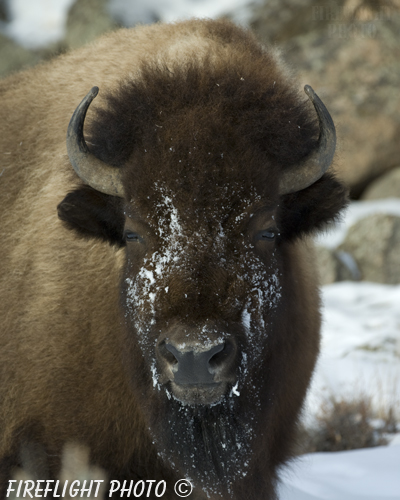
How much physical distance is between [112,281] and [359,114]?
40.2 ft

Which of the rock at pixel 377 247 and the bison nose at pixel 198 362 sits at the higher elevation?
the rock at pixel 377 247

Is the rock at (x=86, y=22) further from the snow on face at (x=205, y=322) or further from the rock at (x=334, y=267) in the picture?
the snow on face at (x=205, y=322)

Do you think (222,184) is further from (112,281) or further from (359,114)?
(359,114)

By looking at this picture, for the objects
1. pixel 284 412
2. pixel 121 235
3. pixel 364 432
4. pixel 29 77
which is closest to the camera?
pixel 121 235

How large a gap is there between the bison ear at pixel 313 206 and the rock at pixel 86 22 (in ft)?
43.2

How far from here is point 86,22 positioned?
16.3 metres

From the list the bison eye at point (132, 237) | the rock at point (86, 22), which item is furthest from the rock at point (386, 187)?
the bison eye at point (132, 237)

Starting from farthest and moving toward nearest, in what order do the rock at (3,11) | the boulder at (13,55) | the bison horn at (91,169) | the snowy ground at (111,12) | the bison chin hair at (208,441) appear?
1. the rock at (3,11)
2. the boulder at (13,55)
3. the snowy ground at (111,12)
4. the bison horn at (91,169)
5. the bison chin hair at (208,441)

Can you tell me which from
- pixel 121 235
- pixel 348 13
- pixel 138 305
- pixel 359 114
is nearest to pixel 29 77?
pixel 121 235

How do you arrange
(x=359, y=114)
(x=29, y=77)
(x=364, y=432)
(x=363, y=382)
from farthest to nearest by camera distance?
(x=359, y=114) → (x=363, y=382) → (x=364, y=432) → (x=29, y=77)

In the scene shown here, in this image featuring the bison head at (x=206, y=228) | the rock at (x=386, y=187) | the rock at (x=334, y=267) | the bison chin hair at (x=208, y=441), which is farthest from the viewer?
the rock at (x=386, y=187)

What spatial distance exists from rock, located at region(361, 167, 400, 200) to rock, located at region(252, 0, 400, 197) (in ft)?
0.66

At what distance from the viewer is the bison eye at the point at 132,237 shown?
11.5ft

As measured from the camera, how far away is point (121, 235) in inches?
154
